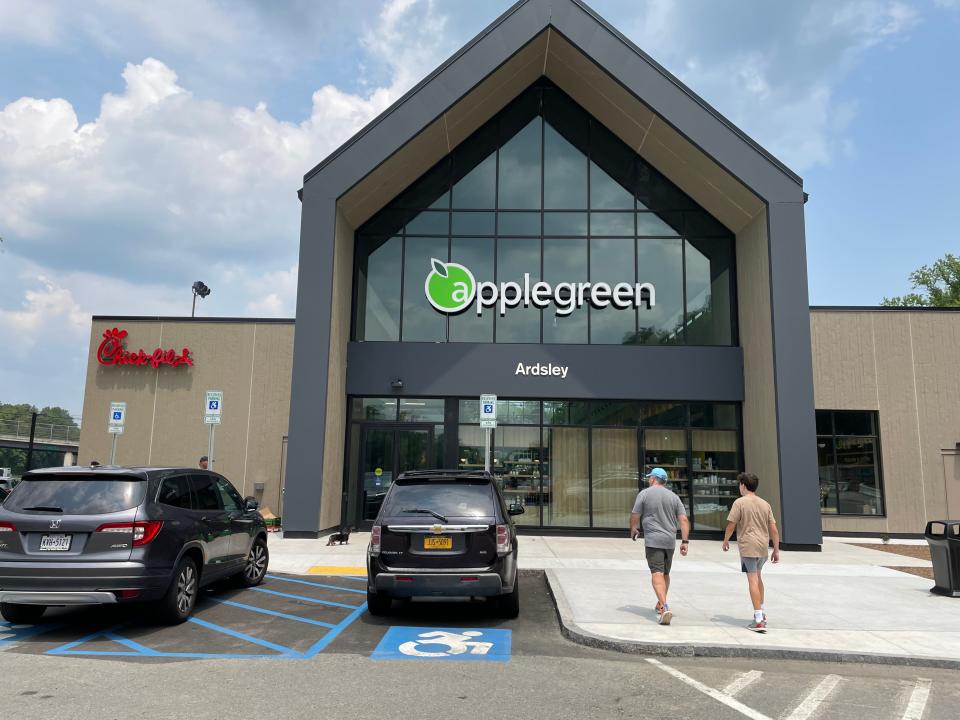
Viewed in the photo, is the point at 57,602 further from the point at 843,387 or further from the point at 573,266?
the point at 843,387

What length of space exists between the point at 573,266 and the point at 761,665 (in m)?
12.9

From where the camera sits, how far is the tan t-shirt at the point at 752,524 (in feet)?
25.4

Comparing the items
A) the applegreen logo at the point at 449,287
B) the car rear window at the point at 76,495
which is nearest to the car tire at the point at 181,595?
the car rear window at the point at 76,495

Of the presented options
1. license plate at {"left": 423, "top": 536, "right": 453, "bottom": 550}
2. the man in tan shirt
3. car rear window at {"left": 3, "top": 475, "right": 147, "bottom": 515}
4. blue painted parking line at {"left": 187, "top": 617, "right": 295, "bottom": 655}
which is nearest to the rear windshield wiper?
license plate at {"left": 423, "top": 536, "right": 453, "bottom": 550}

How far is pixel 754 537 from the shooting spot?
25.4 ft

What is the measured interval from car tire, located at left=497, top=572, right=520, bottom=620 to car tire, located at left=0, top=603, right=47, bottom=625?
5258 mm

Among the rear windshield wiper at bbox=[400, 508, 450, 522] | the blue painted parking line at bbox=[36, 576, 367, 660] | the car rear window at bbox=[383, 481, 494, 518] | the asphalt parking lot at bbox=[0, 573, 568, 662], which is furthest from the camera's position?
the car rear window at bbox=[383, 481, 494, 518]

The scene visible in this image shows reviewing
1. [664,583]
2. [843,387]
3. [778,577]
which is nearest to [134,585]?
[664,583]

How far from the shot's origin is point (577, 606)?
881cm

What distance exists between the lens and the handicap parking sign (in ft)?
22.1

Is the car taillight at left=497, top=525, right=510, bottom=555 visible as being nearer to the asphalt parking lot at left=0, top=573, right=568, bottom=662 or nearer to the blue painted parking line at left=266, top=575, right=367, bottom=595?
the asphalt parking lot at left=0, top=573, right=568, bottom=662

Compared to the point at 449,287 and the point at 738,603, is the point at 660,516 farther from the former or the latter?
the point at 449,287

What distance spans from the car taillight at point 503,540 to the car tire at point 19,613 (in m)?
5.26

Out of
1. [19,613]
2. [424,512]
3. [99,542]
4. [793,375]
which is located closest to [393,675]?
[424,512]
